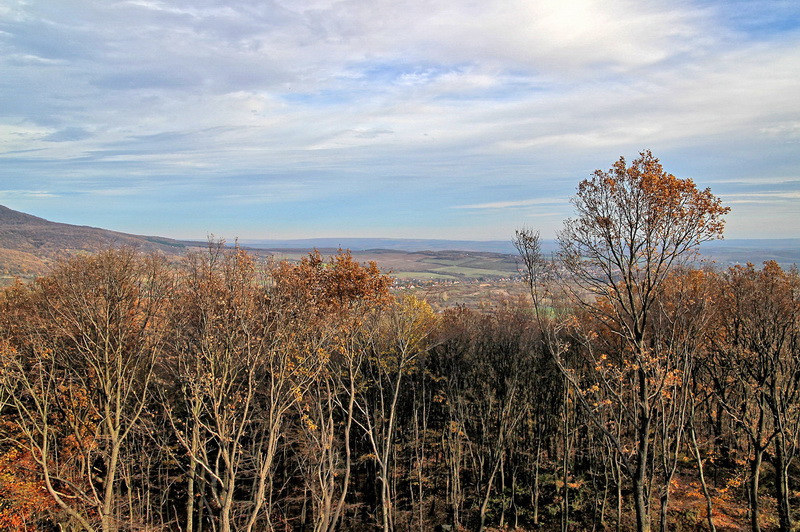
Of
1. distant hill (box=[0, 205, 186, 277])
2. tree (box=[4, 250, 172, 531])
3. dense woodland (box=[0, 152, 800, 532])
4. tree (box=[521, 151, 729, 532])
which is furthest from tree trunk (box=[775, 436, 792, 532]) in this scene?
distant hill (box=[0, 205, 186, 277])

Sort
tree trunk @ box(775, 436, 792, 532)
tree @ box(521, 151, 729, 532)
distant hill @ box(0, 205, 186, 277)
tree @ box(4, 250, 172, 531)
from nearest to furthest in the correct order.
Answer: tree @ box(521, 151, 729, 532) → tree trunk @ box(775, 436, 792, 532) → tree @ box(4, 250, 172, 531) → distant hill @ box(0, 205, 186, 277)

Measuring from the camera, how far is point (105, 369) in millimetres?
20922

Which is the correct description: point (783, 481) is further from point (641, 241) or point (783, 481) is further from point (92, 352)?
point (92, 352)

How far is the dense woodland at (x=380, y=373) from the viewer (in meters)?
16.5

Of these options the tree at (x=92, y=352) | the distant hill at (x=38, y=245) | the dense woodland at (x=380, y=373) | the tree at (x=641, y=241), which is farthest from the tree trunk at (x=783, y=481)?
the distant hill at (x=38, y=245)

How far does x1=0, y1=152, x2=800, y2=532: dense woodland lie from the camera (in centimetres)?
1647

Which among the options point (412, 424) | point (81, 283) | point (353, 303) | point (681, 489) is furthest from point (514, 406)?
point (81, 283)

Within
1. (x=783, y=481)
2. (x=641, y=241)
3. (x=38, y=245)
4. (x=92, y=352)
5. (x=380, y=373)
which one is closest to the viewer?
(x=641, y=241)

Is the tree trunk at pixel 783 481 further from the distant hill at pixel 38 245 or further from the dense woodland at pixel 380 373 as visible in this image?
the distant hill at pixel 38 245

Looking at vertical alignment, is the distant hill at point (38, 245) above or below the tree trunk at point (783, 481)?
above

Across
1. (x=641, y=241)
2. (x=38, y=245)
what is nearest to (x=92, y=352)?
(x=641, y=241)

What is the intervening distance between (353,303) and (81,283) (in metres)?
12.0

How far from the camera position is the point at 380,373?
2589cm

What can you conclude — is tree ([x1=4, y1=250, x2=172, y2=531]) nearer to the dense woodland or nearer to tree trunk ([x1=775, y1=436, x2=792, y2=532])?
the dense woodland
